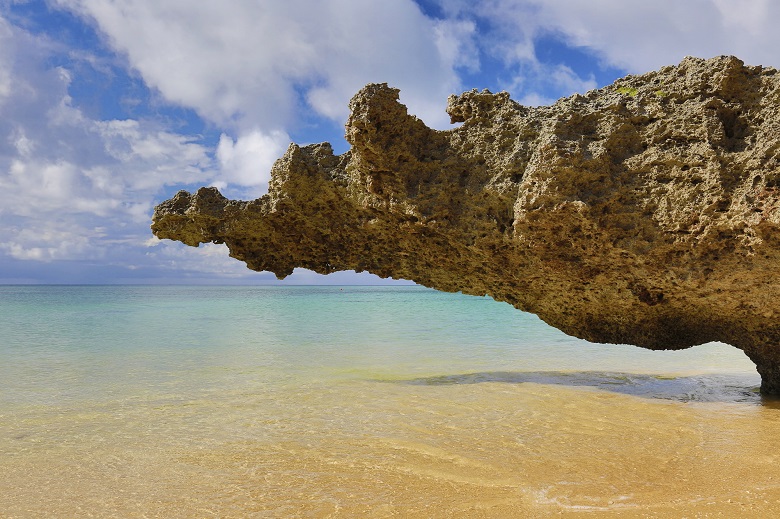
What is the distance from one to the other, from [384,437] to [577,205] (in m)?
3.09

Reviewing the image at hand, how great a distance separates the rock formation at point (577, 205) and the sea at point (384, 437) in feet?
4.32

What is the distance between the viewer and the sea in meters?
3.74

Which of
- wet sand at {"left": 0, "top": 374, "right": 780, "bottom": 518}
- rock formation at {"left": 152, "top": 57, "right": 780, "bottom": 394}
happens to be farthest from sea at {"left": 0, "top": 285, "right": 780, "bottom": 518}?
rock formation at {"left": 152, "top": 57, "right": 780, "bottom": 394}

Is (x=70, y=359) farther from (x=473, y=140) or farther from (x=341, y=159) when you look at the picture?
(x=473, y=140)

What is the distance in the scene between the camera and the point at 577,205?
551 cm

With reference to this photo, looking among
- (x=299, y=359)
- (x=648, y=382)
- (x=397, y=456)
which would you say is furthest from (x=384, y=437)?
(x=299, y=359)

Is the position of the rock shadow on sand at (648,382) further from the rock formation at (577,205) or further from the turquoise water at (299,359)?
the rock formation at (577,205)

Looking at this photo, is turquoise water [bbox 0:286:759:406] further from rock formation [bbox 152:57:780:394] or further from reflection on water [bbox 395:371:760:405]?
rock formation [bbox 152:57:780:394]

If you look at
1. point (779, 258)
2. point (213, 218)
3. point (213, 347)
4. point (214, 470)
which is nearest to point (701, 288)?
point (779, 258)

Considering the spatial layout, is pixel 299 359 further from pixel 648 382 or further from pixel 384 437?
pixel 648 382

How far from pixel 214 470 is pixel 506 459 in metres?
2.48

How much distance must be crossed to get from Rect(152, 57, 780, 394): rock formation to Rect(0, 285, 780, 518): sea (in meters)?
1.32

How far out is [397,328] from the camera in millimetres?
18141

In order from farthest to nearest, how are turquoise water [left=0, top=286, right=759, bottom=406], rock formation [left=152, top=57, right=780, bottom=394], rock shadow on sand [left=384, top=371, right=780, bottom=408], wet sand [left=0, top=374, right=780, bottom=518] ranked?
1. turquoise water [left=0, top=286, right=759, bottom=406]
2. rock shadow on sand [left=384, top=371, right=780, bottom=408]
3. rock formation [left=152, top=57, right=780, bottom=394]
4. wet sand [left=0, top=374, right=780, bottom=518]
